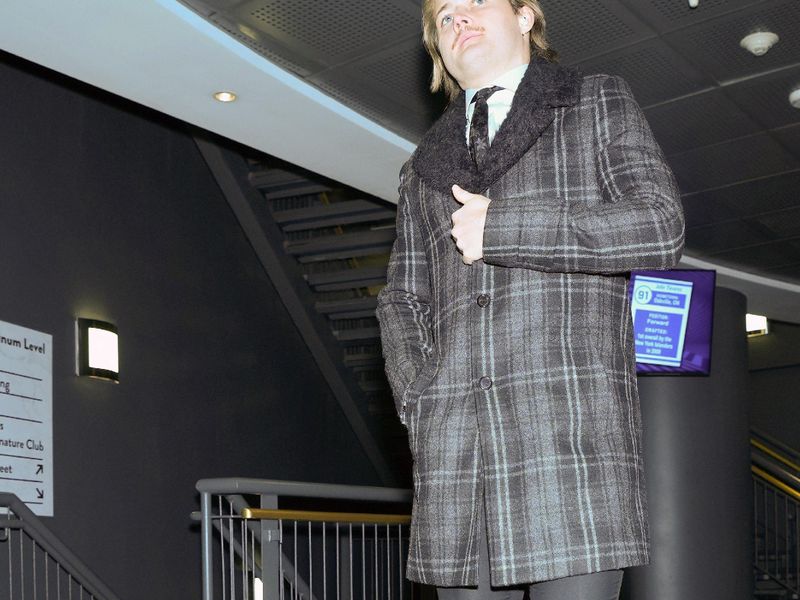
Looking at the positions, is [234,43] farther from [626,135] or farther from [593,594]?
[593,594]

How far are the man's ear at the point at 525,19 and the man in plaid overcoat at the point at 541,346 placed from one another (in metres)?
0.20

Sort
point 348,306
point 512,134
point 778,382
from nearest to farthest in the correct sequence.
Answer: point 512,134, point 348,306, point 778,382

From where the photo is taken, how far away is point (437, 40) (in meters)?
1.85

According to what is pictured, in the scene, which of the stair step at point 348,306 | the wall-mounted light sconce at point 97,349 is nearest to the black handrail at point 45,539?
the wall-mounted light sconce at point 97,349

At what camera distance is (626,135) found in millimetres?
1477

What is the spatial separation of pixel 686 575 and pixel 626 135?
542 centimetres

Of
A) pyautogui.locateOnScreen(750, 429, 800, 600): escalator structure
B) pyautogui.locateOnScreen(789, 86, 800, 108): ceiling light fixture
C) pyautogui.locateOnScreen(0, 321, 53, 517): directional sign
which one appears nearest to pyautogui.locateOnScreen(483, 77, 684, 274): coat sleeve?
pyautogui.locateOnScreen(789, 86, 800, 108): ceiling light fixture

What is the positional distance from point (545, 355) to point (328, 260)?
7.03 m

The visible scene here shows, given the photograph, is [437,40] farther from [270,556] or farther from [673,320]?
[673,320]

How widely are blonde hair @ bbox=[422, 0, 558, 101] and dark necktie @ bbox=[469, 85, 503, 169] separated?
179 millimetres

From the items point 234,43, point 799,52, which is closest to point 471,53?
point 234,43

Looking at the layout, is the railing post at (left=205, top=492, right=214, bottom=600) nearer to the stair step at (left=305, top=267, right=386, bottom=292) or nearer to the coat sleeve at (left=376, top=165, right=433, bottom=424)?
the coat sleeve at (left=376, top=165, right=433, bottom=424)

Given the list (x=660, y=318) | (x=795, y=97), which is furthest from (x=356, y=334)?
(x=795, y=97)

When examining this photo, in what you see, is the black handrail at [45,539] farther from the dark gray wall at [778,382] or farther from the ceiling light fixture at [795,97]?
the dark gray wall at [778,382]
